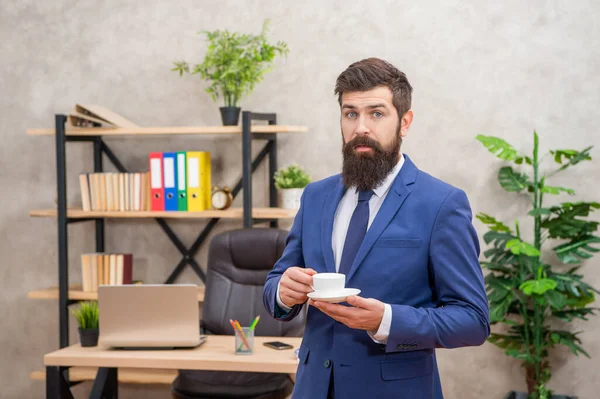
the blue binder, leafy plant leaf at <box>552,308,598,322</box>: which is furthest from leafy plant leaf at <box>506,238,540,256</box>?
the blue binder

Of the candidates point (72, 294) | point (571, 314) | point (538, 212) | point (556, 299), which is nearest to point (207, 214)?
point (72, 294)

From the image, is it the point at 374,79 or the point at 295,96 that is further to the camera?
the point at 295,96

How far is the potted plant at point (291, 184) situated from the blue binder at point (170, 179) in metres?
0.55

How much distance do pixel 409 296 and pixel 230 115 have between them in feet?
8.29

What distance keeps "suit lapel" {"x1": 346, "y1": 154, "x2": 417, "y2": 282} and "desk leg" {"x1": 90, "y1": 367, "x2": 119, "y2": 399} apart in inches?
79.9

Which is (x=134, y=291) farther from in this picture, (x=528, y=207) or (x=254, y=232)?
(x=528, y=207)

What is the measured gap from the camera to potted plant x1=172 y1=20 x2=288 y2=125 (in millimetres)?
3809

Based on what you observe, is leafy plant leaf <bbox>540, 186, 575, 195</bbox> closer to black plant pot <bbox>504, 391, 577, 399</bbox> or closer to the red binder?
black plant pot <bbox>504, 391, 577, 399</bbox>

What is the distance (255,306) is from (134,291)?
2.49ft

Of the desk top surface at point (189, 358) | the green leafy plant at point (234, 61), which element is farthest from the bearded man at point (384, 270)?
the green leafy plant at point (234, 61)

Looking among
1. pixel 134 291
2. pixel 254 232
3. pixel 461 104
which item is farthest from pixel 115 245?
pixel 461 104

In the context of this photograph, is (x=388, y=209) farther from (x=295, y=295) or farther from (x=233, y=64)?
(x=233, y=64)

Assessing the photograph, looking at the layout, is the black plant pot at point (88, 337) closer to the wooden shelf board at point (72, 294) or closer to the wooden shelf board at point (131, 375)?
the wooden shelf board at point (72, 294)

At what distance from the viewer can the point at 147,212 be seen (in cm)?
392
